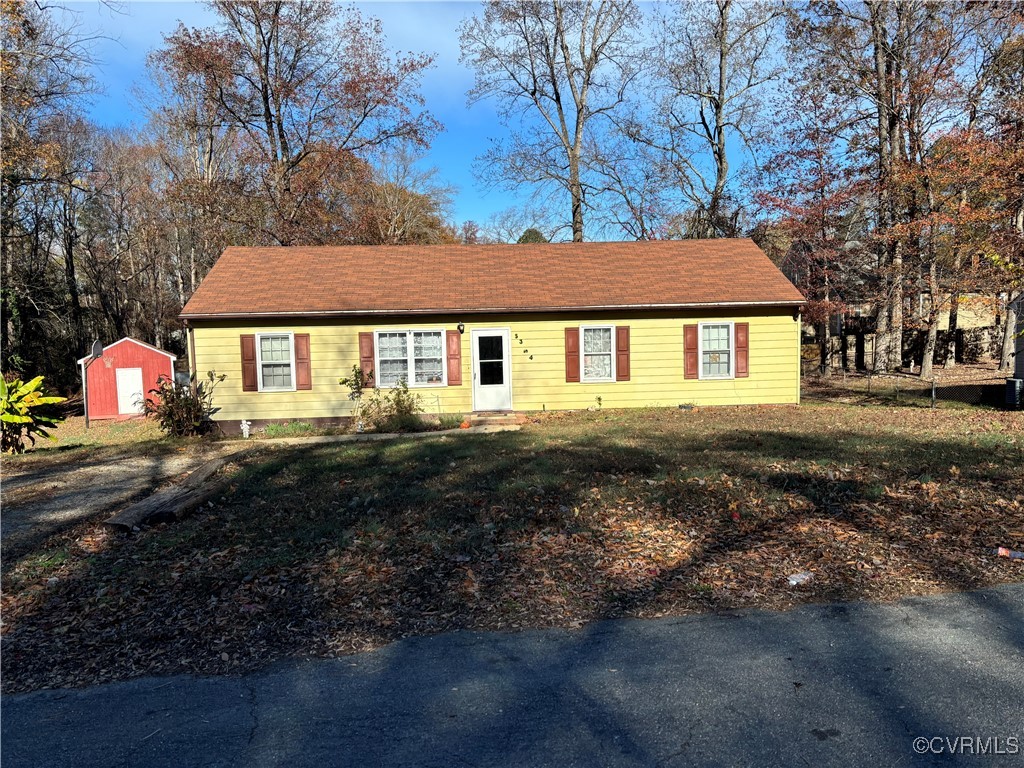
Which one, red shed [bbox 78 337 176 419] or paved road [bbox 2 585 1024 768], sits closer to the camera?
paved road [bbox 2 585 1024 768]

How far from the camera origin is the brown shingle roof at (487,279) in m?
14.4

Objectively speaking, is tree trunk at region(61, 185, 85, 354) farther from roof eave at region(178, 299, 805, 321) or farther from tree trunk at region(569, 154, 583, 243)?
tree trunk at region(569, 154, 583, 243)

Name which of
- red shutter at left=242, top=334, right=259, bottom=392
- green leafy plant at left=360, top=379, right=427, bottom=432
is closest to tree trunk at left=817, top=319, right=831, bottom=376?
green leafy plant at left=360, top=379, right=427, bottom=432

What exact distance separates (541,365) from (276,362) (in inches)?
230

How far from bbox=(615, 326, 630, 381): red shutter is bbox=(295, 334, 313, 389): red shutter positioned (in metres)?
6.87

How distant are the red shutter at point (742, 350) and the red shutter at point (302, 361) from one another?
9648 millimetres

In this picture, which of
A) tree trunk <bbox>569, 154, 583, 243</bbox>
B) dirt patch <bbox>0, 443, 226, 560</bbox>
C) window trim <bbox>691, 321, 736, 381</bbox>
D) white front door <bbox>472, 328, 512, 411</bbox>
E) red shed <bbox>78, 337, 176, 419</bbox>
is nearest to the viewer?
dirt patch <bbox>0, 443, 226, 560</bbox>

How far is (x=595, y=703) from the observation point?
310cm

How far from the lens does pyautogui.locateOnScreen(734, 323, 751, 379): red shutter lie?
15.0 m

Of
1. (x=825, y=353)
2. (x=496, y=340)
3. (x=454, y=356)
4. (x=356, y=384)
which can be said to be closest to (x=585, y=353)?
(x=496, y=340)

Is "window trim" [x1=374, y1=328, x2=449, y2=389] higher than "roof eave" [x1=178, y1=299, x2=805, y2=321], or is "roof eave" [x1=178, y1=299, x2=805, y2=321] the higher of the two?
"roof eave" [x1=178, y1=299, x2=805, y2=321]

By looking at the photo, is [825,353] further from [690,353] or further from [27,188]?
[27,188]

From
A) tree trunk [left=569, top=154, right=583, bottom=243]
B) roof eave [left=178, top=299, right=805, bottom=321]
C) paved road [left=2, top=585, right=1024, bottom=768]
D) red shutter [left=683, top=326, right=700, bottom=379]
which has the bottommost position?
Result: paved road [left=2, top=585, right=1024, bottom=768]

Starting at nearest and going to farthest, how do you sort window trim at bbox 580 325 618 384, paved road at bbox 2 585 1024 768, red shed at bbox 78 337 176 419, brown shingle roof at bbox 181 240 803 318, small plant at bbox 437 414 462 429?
paved road at bbox 2 585 1024 768, small plant at bbox 437 414 462 429, brown shingle roof at bbox 181 240 803 318, window trim at bbox 580 325 618 384, red shed at bbox 78 337 176 419
